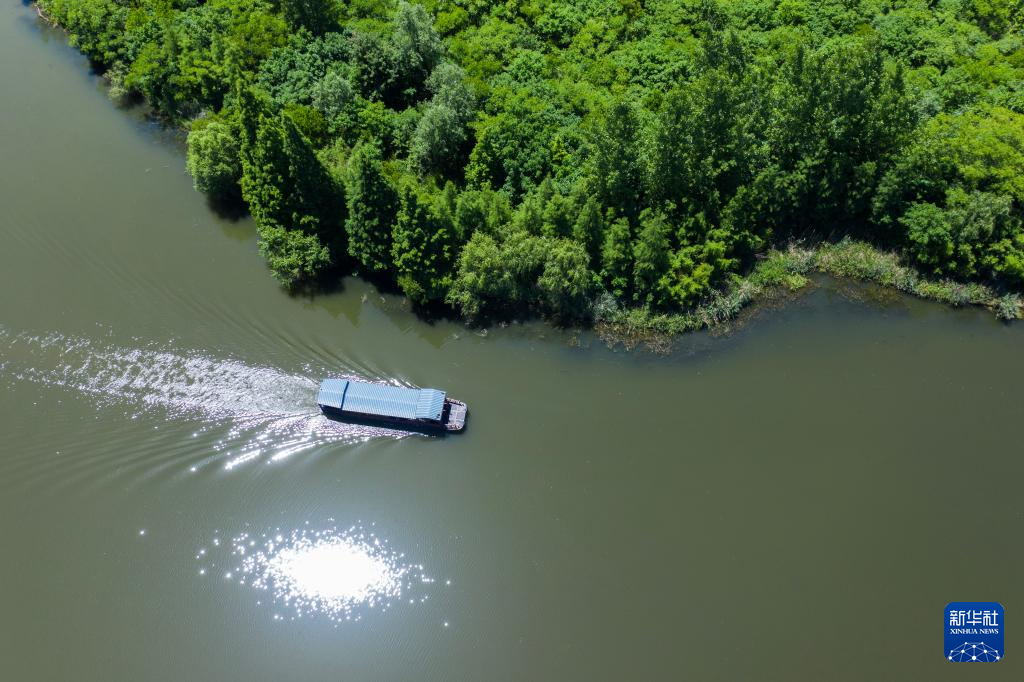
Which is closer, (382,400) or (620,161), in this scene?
(382,400)

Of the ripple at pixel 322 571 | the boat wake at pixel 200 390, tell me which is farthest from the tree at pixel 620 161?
the ripple at pixel 322 571

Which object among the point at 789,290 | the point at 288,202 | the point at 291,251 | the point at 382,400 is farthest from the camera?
the point at 789,290

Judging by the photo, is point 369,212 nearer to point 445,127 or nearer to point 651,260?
point 445,127

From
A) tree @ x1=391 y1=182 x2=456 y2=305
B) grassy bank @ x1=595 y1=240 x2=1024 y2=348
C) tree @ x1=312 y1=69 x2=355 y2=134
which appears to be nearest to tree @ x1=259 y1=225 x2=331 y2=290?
tree @ x1=391 y1=182 x2=456 y2=305

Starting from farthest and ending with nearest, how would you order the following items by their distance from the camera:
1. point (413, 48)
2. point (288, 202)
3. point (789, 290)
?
1. point (413, 48)
2. point (789, 290)
3. point (288, 202)

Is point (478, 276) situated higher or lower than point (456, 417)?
higher

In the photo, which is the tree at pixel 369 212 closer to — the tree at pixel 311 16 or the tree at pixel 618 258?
the tree at pixel 618 258

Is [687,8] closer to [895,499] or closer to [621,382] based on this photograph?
[621,382]

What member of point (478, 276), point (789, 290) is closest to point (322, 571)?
point (478, 276)

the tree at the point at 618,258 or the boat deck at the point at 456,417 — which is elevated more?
the tree at the point at 618,258
